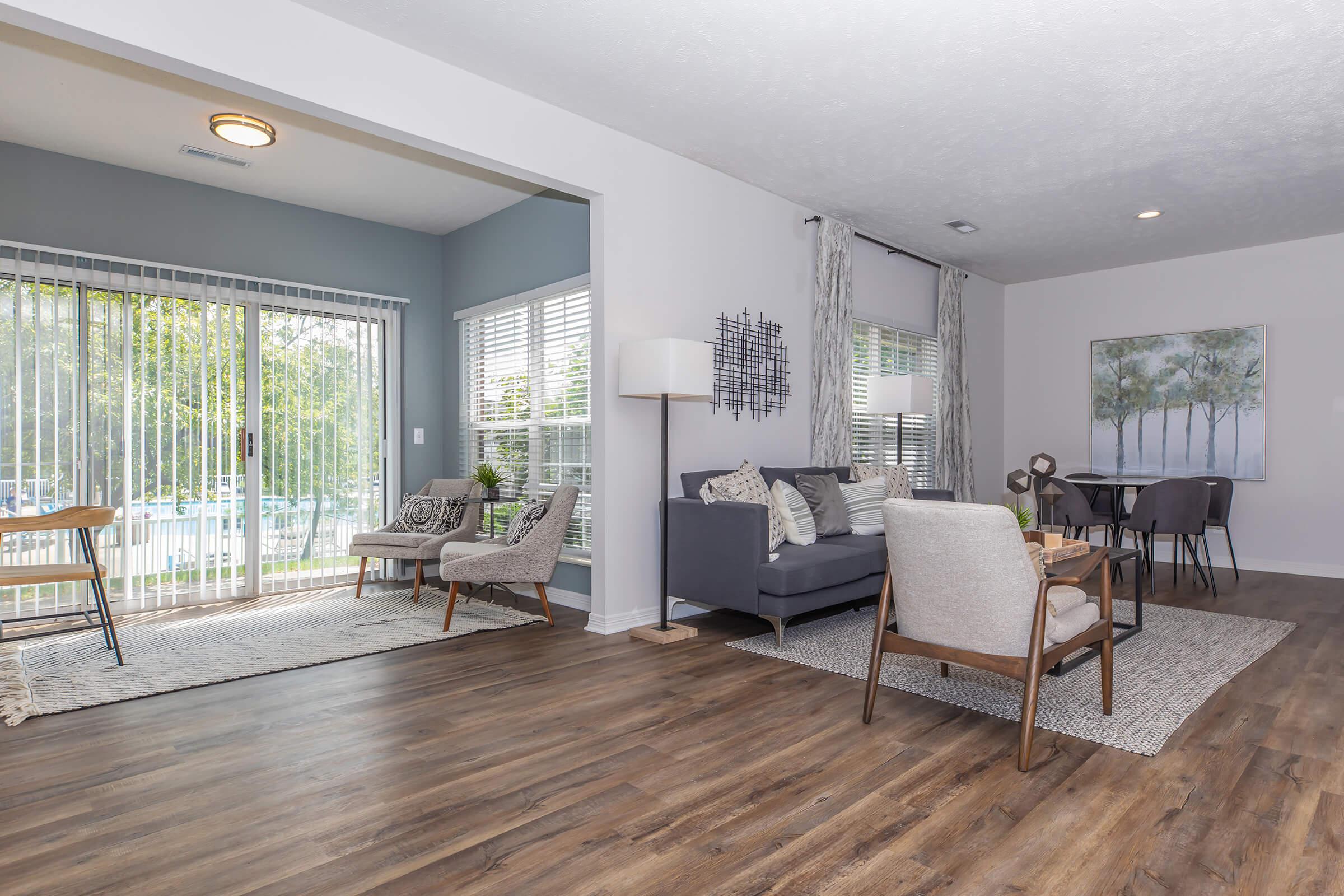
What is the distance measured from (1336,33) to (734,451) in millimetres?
3541

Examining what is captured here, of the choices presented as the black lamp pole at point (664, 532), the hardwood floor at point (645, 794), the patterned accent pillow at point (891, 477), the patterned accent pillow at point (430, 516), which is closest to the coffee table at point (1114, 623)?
the hardwood floor at point (645, 794)

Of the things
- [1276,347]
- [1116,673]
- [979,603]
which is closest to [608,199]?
[979,603]

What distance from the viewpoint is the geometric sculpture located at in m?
7.46

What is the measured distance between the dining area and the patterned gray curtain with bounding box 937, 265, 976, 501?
0.64 metres

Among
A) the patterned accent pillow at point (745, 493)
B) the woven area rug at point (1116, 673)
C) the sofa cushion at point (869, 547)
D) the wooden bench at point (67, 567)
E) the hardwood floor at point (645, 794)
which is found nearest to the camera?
the hardwood floor at point (645, 794)

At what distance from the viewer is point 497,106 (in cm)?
381

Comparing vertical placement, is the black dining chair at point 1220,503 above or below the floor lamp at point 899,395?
below

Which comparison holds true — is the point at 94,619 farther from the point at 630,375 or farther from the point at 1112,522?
the point at 1112,522

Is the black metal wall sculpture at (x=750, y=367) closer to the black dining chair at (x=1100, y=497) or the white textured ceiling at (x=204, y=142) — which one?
the white textured ceiling at (x=204, y=142)

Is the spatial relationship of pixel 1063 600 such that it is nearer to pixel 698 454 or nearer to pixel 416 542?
pixel 698 454

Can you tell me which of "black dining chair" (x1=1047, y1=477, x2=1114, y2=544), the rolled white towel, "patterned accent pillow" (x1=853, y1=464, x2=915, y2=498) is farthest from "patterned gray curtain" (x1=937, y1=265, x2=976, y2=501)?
the rolled white towel

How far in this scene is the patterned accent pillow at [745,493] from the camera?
14.1ft

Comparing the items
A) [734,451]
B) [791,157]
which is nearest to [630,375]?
[734,451]

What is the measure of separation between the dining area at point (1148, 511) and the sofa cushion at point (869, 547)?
183 centimetres
